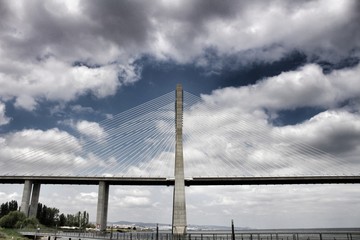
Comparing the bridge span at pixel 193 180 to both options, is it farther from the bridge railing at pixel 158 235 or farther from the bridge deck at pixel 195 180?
the bridge railing at pixel 158 235

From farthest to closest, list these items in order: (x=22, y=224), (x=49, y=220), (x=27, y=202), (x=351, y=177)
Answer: (x=49, y=220), (x=27, y=202), (x=351, y=177), (x=22, y=224)

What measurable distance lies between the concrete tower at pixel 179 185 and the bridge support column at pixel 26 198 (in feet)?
167

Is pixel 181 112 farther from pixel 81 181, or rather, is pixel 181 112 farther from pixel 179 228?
pixel 81 181

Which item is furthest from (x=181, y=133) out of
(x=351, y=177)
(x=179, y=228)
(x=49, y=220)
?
(x=49, y=220)

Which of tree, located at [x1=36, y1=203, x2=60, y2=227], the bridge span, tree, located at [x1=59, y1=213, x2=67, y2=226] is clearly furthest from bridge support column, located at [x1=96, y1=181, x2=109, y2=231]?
tree, located at [x1=59, y1=213, x2=67, y2=226]

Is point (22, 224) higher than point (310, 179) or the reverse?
the reverse

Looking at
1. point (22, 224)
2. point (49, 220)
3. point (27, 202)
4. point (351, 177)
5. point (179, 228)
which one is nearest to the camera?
point (179, 228)

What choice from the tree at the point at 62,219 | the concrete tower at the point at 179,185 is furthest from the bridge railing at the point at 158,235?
the tree at the point at 62,219

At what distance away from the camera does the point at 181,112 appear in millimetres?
56500

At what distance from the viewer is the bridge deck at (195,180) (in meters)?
81.4

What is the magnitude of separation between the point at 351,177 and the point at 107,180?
6028 centimetres

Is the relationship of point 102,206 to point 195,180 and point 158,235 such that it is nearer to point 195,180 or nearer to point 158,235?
point 195,180

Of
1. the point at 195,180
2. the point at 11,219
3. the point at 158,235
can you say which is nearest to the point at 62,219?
the point at 11,219

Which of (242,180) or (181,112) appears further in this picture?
(242,180)
